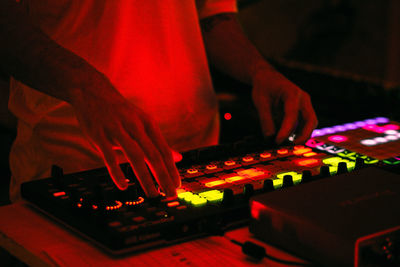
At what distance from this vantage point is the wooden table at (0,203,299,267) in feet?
2.57

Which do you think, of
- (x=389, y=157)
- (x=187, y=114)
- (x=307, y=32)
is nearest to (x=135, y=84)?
(x=187, y=114)

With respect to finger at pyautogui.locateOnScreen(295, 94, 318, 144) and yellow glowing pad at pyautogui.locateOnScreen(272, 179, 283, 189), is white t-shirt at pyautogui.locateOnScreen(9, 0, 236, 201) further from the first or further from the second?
yellow glowing pad at pyautogui.locateOnScreen(272, 179, 283, 189)

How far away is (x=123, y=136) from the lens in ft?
2.88

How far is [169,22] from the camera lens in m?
1.41

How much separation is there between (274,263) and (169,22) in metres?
0.82

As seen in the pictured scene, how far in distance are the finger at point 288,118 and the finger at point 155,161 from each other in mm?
396

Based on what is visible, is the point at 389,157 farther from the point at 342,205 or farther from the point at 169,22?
the point at 169,22

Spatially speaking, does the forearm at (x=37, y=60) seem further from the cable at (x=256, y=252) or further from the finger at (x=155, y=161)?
the cable at (x=256, y=252)

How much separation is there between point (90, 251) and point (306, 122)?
0.65m

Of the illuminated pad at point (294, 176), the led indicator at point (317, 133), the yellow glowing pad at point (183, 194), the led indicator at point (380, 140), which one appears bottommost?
the led indicator at point (380, 140)

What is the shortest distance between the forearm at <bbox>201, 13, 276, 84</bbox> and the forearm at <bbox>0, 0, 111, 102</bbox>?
61 cm

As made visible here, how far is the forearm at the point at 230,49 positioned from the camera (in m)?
1.50

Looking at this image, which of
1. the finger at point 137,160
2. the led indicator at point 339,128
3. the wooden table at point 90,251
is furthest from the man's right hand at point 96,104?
the led indicator at point 339,128

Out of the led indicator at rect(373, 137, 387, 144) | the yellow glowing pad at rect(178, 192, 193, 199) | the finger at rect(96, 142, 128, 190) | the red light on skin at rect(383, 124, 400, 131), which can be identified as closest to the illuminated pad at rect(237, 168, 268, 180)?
the yellow glowing pad at rect(178, 192, 193, 199)
